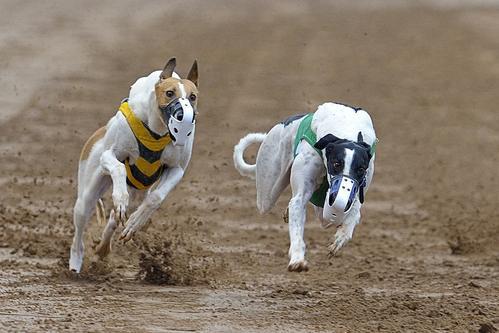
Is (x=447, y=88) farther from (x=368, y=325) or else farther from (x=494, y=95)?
(x=368, y=325)

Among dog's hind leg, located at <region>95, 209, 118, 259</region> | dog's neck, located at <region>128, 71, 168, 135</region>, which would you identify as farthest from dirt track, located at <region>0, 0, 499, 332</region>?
dog's neck, located at <region>128, 71, 168, 135</region>

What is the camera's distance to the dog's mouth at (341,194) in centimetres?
631

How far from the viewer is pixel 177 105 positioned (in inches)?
269

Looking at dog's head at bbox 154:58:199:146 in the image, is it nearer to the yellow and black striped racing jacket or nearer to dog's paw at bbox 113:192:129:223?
the yellow and black striped racing jacket

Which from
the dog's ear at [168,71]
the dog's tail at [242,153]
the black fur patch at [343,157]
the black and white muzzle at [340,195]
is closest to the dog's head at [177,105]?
the dog's ear at [168,71]

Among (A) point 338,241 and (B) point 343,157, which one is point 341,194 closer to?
(B) point 343,157

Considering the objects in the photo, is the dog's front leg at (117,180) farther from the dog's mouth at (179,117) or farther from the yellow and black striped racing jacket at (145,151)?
the dog's mouth at (179,117)

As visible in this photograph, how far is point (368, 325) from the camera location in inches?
246

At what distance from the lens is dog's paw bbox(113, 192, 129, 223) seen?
6973 millimetres

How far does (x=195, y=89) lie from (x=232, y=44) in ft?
39.0

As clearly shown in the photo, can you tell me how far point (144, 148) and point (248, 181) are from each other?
521cm

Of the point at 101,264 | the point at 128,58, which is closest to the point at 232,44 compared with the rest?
the point at 128,58

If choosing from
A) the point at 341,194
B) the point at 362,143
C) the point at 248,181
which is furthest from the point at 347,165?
the point at 248,181

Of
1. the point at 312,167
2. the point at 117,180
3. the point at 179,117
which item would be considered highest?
the point at 179,117
